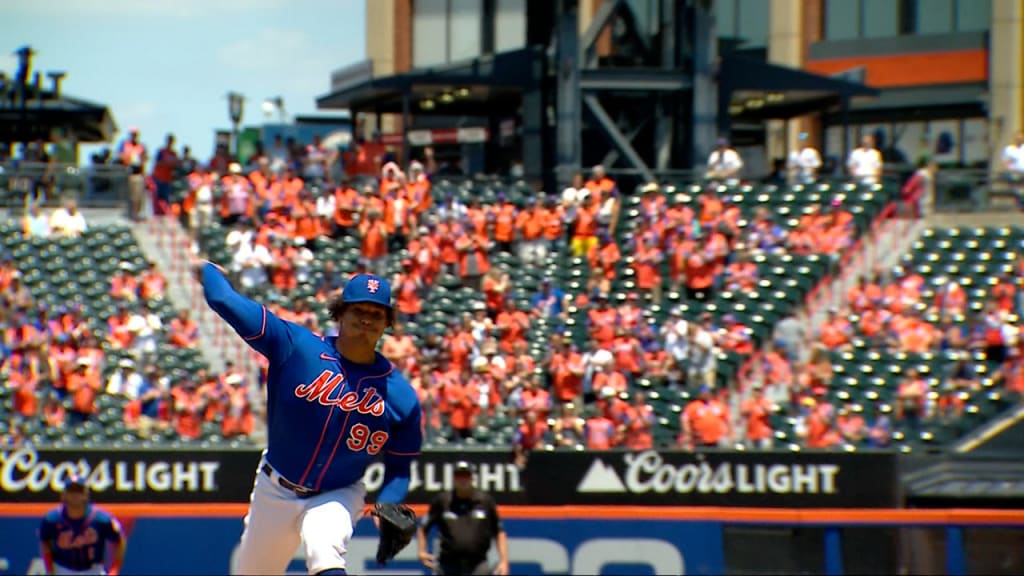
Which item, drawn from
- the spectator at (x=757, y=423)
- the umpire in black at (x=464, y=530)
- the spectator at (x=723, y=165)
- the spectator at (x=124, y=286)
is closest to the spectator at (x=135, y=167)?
the spectator at (x=124, y=286)

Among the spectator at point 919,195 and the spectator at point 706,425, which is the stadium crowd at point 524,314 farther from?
the spectator at point 919,195

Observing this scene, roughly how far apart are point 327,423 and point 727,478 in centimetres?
793

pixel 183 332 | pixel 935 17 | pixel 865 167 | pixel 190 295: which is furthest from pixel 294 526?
pixel 935 17

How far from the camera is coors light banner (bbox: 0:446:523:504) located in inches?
561

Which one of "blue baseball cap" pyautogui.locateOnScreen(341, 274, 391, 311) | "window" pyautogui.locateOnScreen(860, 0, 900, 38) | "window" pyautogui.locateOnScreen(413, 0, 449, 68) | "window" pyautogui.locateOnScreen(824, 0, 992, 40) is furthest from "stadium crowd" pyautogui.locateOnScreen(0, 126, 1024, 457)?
"window" pyautogui.locateOnScreen(860, 0, 900, 38)

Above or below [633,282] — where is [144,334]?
below

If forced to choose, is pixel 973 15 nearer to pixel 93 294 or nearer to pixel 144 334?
pixel 93 294

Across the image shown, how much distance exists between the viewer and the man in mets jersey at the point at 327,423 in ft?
22.0

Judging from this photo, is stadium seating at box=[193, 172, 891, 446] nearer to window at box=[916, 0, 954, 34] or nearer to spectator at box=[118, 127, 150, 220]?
spectator at box=[118, 127, 150, 220]

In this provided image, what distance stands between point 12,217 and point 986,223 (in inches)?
523

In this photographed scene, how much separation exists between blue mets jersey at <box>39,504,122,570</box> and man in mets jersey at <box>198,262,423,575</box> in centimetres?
390

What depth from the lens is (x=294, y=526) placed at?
7.01 m

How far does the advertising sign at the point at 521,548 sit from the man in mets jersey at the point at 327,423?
618cm

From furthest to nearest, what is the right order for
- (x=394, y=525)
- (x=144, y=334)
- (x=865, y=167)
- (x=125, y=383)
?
(x=865, y=167) < (x=144, y=334) < (x=125, y=383) < (x=394, y=525)
